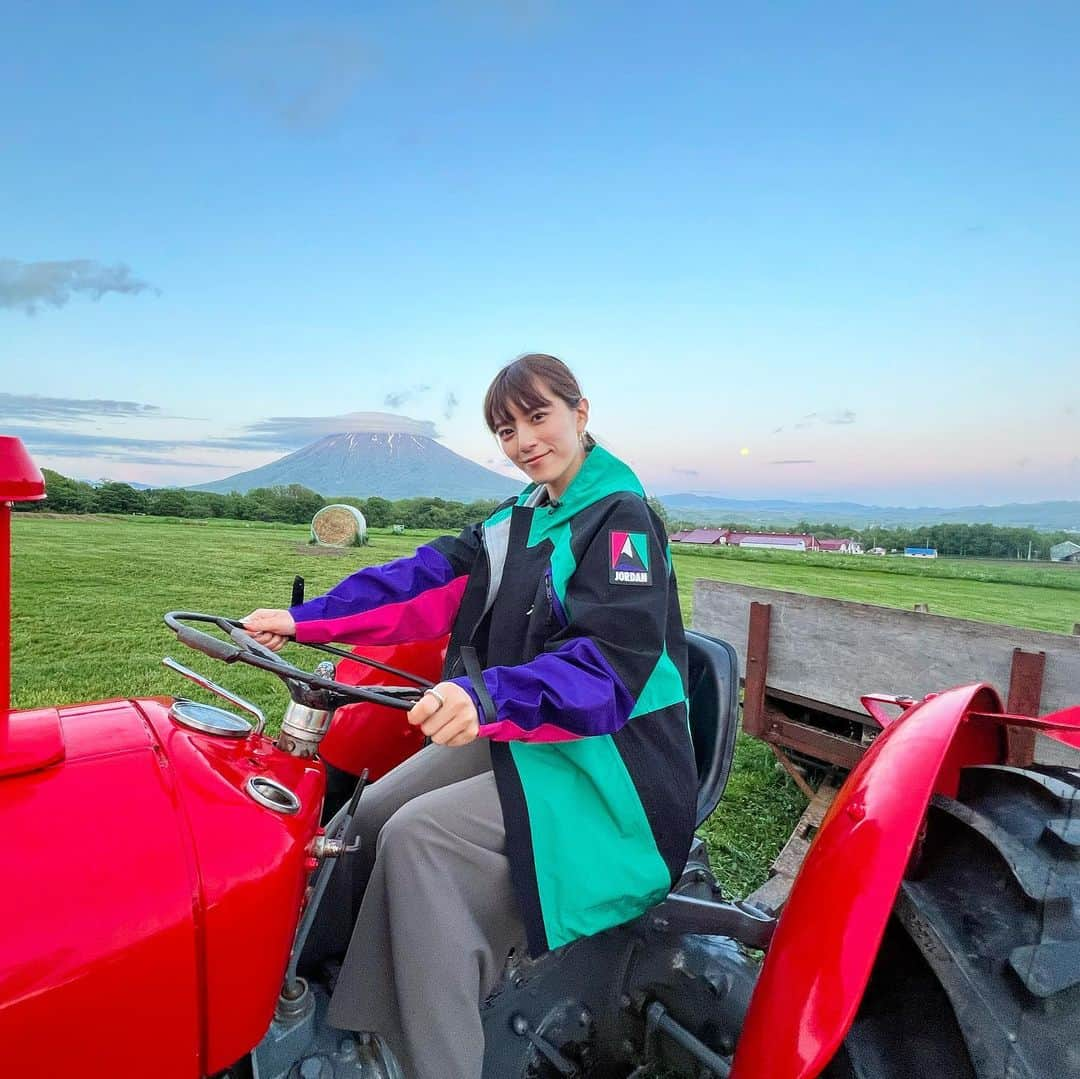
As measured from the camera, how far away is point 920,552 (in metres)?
9.73

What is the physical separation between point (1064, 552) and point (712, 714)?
276 inches

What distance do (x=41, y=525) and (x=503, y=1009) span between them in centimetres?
818

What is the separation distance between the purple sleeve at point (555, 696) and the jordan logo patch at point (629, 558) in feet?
0.52

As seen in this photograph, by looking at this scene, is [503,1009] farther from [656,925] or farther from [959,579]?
[959,579]

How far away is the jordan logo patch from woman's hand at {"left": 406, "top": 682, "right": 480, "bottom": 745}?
39 centimetres

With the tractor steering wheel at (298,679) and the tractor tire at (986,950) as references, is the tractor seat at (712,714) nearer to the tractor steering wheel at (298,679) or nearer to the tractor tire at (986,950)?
the tractor tire at (986,950)

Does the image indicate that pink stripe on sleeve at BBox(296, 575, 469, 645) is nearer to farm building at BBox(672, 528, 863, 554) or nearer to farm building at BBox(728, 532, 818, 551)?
farm building at BBox(672, 528, 863, 554)

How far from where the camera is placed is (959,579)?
429 inches

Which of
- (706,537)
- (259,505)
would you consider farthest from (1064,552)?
(259,505)

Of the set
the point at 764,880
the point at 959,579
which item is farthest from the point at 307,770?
the point at 959,579

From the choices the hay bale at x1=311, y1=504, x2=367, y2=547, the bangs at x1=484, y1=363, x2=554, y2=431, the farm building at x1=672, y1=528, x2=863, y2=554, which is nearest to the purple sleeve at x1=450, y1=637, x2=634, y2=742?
the bangs at x1=484, y1=363, x2=554, y2=431

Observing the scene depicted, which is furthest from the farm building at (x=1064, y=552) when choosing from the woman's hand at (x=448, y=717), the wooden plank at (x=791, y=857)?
the woman's hand at (x=448, y=717)

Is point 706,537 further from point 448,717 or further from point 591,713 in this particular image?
point 448,717

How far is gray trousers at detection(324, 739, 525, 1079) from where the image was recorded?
3.92 feet
